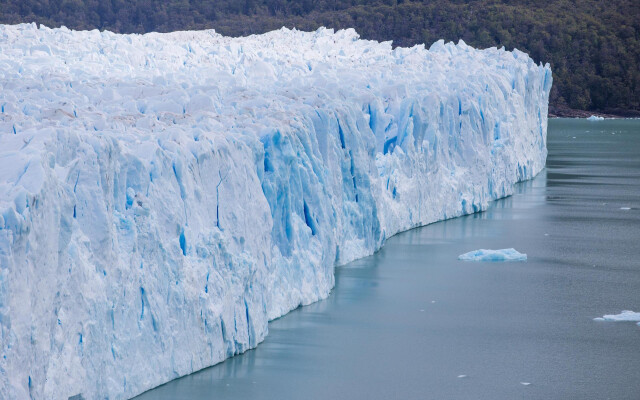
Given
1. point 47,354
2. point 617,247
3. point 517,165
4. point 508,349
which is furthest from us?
point 517,165

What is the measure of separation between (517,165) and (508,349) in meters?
9.48

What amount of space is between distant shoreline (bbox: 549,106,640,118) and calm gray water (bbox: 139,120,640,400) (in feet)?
99.2

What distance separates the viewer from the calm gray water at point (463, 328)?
233 inches

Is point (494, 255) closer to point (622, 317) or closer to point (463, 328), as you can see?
point (622, 317)

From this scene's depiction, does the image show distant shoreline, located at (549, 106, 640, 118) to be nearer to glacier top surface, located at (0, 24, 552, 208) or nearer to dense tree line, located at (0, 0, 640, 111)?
dense tree line, located at (0, 0, 640, 111)

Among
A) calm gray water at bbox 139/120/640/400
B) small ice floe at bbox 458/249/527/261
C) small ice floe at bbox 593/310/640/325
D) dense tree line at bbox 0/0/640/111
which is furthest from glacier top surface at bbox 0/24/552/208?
dense tree line at bbox 0/0/640/111

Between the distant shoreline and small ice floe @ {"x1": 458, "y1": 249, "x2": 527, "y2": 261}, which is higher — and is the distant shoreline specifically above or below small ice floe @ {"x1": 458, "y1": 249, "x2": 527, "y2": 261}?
above

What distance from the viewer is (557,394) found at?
5.85 m

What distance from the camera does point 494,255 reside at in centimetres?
990

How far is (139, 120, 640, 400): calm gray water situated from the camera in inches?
233

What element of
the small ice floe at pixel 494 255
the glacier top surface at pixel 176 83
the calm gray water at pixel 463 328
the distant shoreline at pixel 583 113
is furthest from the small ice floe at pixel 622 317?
the distant shoreline at pixel 583 113

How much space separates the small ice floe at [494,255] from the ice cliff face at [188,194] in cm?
94

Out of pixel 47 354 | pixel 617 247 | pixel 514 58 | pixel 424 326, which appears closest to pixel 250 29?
pixel 514 58

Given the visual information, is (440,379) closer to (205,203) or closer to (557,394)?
(557,394)
